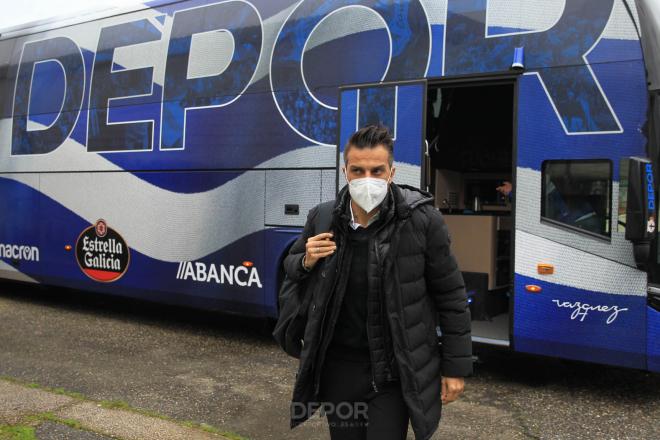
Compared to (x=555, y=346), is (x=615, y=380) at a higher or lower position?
lower

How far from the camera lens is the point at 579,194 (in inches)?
197

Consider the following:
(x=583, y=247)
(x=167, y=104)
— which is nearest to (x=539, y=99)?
(x=583, y=247)

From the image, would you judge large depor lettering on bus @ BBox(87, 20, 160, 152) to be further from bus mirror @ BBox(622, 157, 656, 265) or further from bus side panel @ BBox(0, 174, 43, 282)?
bus mirror @ BBox(622, 157, 656, 265)

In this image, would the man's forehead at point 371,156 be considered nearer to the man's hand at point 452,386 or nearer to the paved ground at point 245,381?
the man's hand at point 452,386

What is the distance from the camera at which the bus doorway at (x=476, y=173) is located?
6.63 m

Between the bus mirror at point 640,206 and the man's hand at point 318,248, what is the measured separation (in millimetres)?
2945

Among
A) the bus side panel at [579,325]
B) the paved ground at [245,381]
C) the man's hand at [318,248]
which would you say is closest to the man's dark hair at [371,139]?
the man's hand at [318,248]

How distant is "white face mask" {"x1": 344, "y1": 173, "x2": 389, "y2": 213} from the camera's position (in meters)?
2.40

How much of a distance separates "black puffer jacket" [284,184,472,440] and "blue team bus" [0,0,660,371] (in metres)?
2.66

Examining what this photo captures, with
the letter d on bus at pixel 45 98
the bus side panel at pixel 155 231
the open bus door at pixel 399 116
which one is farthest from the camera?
the letter d on bus at pixel 45 98

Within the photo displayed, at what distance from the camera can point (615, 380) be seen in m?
5.79

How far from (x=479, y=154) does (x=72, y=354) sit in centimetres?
552

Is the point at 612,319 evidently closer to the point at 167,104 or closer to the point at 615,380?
the point at 615,380

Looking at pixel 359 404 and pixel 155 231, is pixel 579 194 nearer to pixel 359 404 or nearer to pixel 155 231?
pixel 359 404
